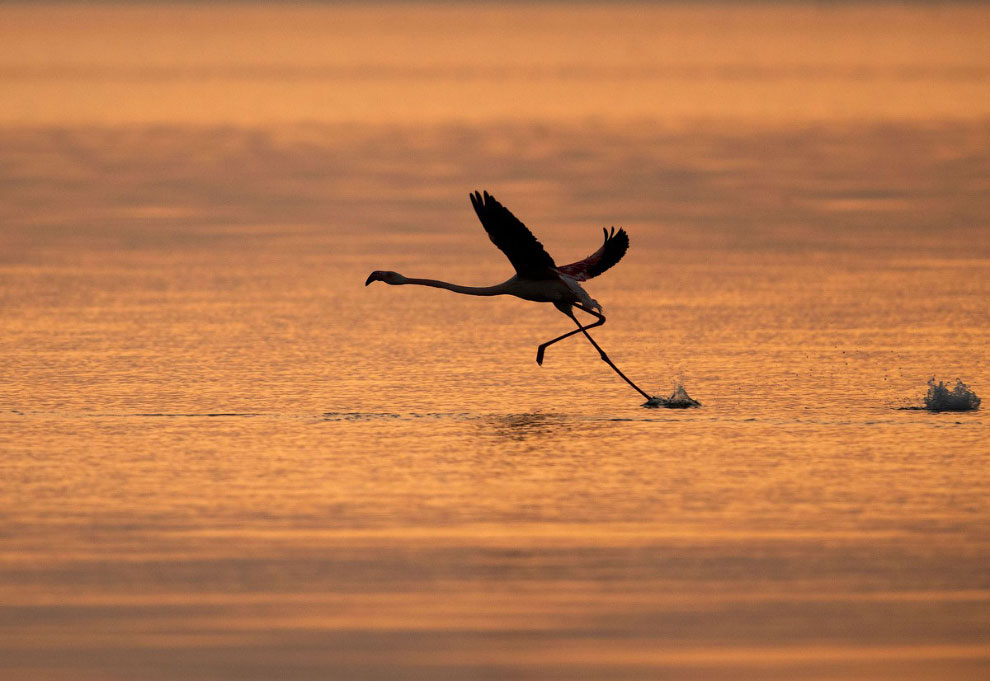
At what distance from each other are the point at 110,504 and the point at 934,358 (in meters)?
6.76

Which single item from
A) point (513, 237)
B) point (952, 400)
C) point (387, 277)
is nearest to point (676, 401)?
point (513, 237)

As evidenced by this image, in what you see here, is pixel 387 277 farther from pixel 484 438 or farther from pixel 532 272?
pixel 484 438

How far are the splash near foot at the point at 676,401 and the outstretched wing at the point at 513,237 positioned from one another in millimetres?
1149

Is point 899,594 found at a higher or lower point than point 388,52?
lower

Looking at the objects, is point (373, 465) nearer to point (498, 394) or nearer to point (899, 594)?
point (498, 394)

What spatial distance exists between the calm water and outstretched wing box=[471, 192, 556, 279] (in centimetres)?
84

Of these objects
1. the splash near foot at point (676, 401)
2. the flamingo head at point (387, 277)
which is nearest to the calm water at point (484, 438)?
the splash near foot at point (676, 401)

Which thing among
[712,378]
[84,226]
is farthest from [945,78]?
[712,378]

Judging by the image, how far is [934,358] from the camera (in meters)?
14.9

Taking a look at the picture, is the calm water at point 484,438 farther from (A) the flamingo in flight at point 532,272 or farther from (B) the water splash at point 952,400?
(A) the flamingo in flight at point 532,272

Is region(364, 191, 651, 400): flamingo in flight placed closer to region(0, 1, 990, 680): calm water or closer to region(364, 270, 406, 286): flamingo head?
region(364, 270, 406, 286): flamingo head

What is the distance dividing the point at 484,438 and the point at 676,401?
1.56m

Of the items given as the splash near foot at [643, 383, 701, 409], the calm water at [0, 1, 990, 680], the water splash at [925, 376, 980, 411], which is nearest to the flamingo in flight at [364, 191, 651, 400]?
the splash near foot at [643, 383, 701, 409]

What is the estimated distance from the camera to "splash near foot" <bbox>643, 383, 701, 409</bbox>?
43.3 feet
